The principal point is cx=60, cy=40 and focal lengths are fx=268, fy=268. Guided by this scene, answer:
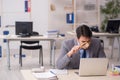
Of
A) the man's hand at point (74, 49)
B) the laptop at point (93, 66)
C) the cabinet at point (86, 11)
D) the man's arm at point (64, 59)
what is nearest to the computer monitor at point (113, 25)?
the cabinet at point (86, 11)

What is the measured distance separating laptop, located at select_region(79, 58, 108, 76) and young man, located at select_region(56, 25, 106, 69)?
325 millimetres

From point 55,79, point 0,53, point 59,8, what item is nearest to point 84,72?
point 55,79

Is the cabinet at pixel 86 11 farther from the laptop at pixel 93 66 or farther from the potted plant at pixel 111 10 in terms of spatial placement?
the laptop at pixel 93 66

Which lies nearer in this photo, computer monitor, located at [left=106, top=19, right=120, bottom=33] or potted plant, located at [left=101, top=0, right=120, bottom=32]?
computer monitor, located at [left=106, top=19, right=120, bottom=33]

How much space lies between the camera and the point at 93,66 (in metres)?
2.67

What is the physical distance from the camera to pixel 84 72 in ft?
8.93

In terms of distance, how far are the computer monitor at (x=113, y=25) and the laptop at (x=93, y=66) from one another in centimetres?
460

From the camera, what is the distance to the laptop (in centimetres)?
264

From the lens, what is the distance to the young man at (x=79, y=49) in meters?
3.05

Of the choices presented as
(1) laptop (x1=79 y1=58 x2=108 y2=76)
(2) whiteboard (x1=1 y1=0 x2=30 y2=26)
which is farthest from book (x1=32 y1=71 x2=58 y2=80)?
(2) whiteboard (x1=1 y1=0 x2=30 y2=26)

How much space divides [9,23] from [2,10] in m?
0.46

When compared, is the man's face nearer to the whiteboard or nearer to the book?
the book

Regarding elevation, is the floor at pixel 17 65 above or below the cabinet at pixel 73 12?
below

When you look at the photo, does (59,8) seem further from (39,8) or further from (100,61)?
(100,61)
